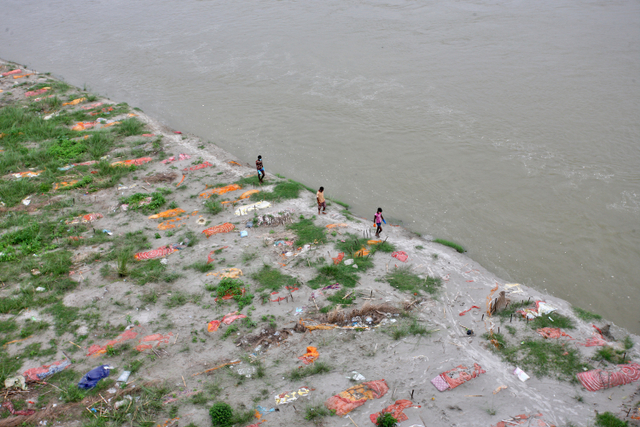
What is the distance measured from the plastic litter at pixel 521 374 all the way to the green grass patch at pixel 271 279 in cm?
465

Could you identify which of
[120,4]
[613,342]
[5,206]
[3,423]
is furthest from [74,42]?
[613,342]

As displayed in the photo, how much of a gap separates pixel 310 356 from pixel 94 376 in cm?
375

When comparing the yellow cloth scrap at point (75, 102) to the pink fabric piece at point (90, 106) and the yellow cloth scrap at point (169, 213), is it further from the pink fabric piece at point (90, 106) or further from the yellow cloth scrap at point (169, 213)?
the yellow cloth scrap at point (169, 213)

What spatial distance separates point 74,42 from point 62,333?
25787 millimetres

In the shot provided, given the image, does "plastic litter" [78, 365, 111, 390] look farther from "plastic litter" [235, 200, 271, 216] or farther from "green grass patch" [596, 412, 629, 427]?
"green grass patch" [596, 412, 629, 427]

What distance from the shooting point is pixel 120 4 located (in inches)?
1307

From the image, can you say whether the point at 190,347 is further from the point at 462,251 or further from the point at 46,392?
the point at 462,251

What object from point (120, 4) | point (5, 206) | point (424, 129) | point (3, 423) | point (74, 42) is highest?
point (120, 4)

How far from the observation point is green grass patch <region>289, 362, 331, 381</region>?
7332 mm

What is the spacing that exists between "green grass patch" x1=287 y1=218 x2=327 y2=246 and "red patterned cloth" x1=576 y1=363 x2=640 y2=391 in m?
6.05

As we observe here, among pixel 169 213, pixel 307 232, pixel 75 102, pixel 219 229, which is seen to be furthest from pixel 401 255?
A: pixel 75 102

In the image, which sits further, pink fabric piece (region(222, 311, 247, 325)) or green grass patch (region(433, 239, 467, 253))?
green grass patch (region(433, 239, 467, 253))

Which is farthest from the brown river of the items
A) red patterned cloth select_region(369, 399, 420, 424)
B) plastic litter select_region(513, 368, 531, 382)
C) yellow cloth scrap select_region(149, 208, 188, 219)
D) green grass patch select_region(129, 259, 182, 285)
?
green grass patch select_region(129, 259, 182, 285)

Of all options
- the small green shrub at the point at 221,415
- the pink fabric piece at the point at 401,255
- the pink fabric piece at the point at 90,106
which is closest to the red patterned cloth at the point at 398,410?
the small green shrub at the point at 221,415
